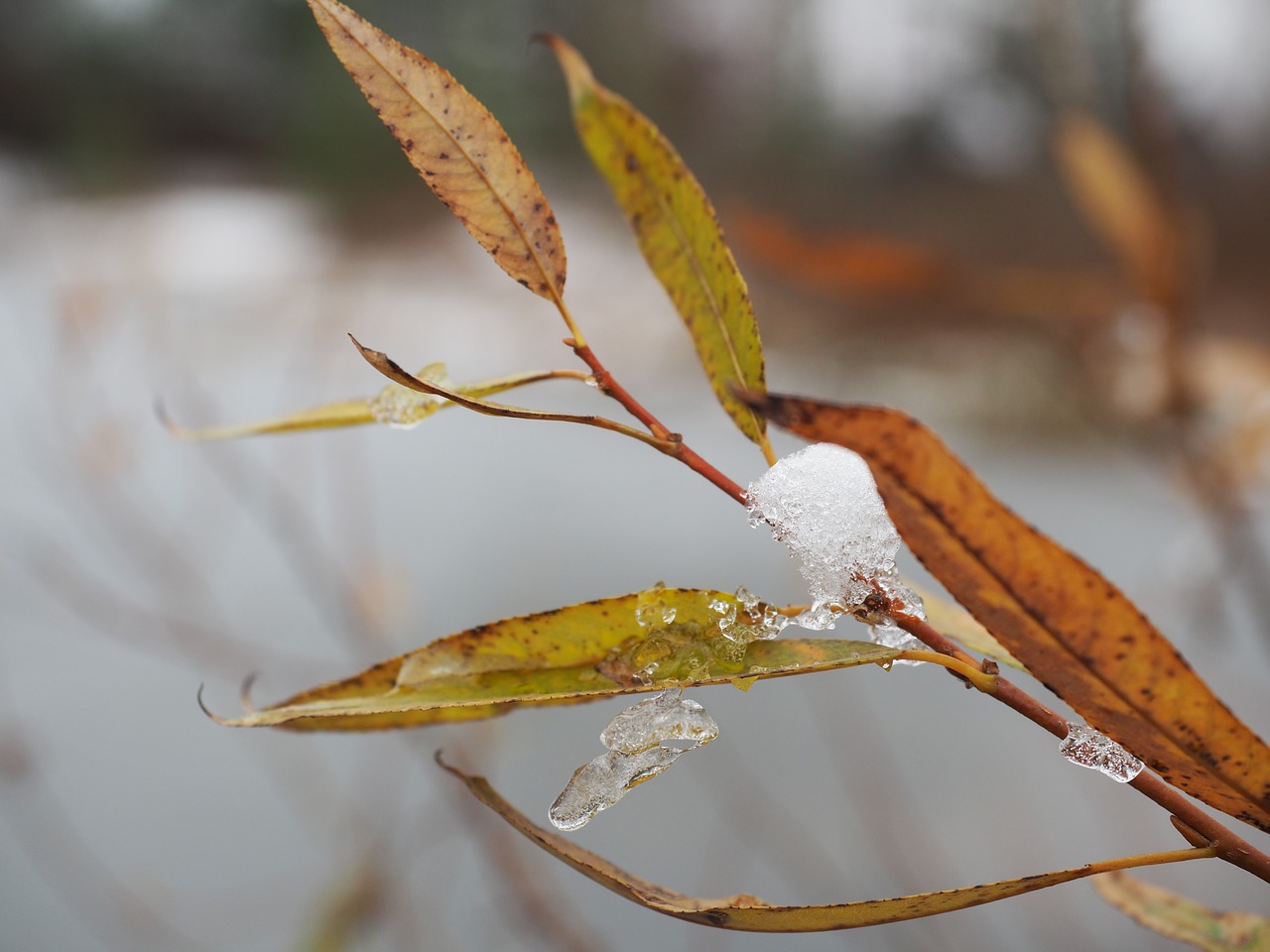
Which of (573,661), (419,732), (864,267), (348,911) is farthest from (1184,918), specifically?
(419,732)

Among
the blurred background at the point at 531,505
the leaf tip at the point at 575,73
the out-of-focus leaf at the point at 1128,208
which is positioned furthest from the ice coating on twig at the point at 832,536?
the out-of-focus leaf at the point at 1128,208

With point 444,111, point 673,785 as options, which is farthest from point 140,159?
point 444,111

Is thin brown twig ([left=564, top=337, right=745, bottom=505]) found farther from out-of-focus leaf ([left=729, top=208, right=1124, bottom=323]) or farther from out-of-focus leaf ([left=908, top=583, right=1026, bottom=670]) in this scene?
out-of-focus leaf ([left=729, top=208, right=1124, bottom=323])

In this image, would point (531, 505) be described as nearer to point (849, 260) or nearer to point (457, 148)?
point (849, 260)

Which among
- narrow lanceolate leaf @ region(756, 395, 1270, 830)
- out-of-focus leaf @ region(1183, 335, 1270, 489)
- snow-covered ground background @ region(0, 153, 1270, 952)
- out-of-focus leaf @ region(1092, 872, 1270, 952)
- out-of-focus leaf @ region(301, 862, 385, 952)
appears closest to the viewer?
narrow lanceolate leaf @ region(756, 395, 1270, 830)

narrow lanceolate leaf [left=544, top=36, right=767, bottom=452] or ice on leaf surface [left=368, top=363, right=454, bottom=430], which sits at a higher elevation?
narrow lanceolate leaf [left=544, top=36, right=767, bottom=452]

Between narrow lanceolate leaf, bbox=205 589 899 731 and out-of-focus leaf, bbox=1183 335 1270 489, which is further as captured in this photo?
out-of-focus leaf, bbox=1183 335 1270 489

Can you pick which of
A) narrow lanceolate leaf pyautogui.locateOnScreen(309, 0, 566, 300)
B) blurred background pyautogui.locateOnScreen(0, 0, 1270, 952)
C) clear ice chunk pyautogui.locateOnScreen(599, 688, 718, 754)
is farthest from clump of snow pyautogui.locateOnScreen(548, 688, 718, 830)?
blurred background pyautogui.locateOnScreen(0, 0, 1270, 952)
